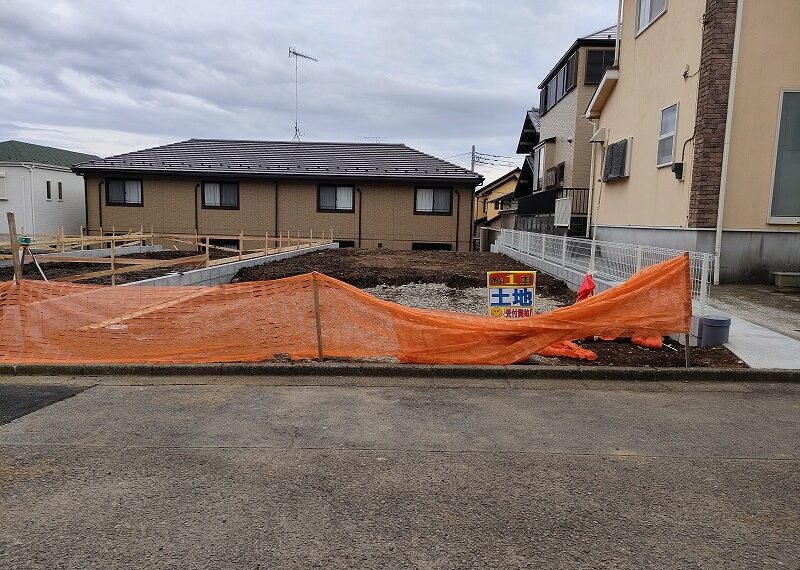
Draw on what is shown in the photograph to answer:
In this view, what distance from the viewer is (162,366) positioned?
19.4ft

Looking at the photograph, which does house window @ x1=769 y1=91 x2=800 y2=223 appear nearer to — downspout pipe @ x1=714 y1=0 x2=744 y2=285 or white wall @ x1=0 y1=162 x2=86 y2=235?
downspout pipe @ x1=714 y1=0 x2=744 y2=285

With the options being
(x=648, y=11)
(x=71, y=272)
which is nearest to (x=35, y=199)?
(x=71, y=272)

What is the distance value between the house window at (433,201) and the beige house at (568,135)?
3.87 metres

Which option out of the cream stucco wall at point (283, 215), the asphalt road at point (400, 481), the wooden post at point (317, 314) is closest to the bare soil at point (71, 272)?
the wooden post at point (317, 314)

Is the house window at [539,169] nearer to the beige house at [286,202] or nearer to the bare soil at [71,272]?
the beige house at [286,202]

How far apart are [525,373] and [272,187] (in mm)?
22518

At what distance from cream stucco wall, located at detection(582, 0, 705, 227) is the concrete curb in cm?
Answer: 553

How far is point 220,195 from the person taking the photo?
1046 inches

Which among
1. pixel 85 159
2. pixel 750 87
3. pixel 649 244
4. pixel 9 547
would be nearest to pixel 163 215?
pixel 85 159

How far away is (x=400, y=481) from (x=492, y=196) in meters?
52.6

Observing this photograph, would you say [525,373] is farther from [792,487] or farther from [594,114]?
[594,114]

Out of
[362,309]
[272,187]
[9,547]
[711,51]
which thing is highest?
[711,51]

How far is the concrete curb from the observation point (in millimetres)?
5871

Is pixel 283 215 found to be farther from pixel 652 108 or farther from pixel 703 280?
pixel 703 280
